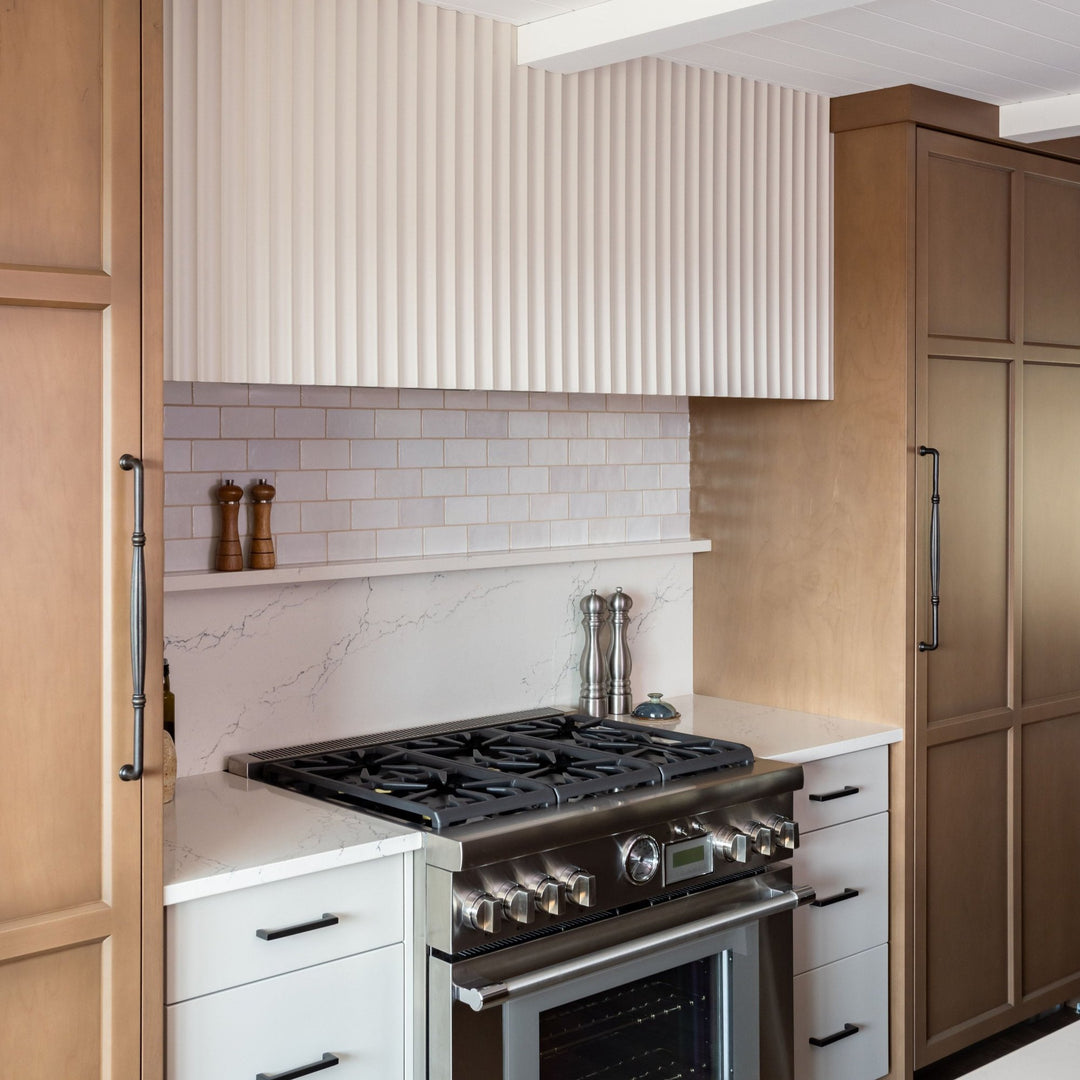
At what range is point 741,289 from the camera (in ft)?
11.3

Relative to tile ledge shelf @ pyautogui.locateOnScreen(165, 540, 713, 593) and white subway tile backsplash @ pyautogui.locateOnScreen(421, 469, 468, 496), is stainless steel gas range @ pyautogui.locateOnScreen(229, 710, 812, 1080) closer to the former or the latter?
tile ledge shelf @ pyautogui.locateOnScreen(165, 540, 713, 593)

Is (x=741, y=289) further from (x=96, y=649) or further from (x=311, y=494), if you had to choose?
(x=96, y=649)

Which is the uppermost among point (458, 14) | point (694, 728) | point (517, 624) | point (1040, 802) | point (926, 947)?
point (458, 14)

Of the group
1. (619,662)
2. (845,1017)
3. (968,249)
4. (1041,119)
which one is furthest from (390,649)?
(1041,119)

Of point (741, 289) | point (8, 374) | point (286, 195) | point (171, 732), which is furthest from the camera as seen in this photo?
point (741, 289)

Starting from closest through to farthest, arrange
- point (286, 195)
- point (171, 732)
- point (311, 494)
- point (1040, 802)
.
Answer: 1. point (286, 195)
2. point (171, 732)
3. point (311, 494)
4. point (1040, 802)

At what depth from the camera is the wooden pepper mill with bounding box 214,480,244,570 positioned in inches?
115

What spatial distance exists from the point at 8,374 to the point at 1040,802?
10.2 feet

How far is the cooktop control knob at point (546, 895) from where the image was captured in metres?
2.51

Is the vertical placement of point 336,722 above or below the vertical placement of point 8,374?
below

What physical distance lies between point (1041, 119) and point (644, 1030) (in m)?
2.51

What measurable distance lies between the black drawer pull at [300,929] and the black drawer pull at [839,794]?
137 centimetres

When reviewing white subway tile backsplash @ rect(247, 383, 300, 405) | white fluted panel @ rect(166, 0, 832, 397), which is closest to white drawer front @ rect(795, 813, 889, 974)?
white fluted panel @ rect(166, 0, 832, 397)

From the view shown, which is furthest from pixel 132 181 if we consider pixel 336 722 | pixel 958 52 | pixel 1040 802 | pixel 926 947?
pixel 1040 802
